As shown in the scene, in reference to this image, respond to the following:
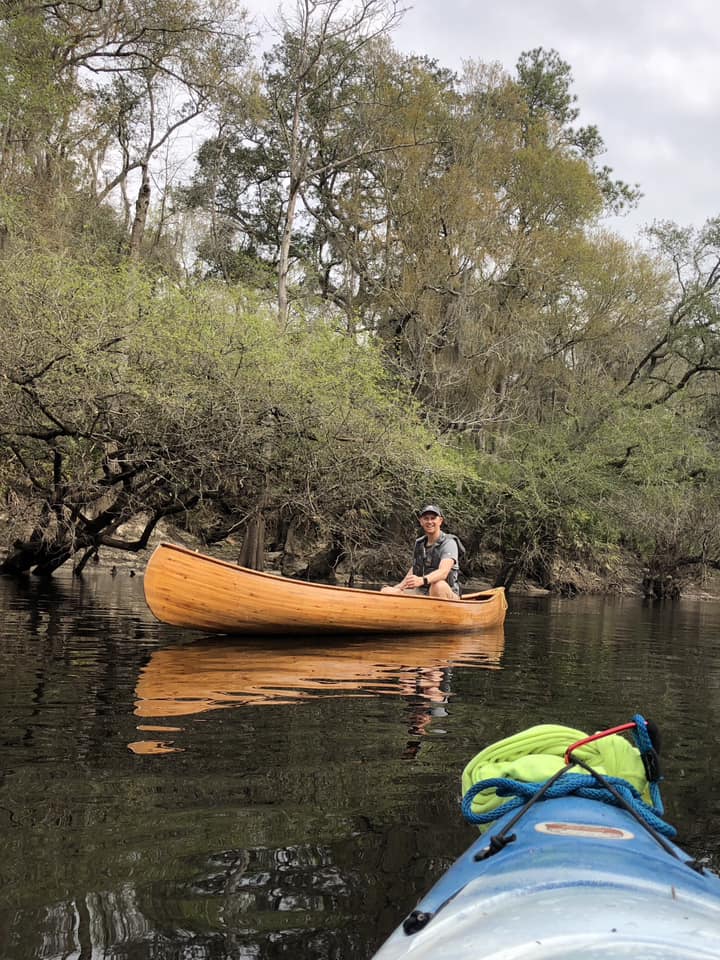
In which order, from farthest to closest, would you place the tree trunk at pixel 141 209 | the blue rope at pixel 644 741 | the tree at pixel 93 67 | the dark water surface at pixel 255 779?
1. the tree trunk at pixel 141 209
2. the tree at pixel 93 67
3. the blue rope at pixel 644 741
4. the dark water surface at pixel 255 779

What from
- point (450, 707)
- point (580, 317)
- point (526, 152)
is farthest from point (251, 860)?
point (526, 152)

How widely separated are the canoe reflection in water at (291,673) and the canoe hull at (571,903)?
2.58 meters

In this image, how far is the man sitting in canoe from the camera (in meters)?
9.60

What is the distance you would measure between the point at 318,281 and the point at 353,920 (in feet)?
75.6

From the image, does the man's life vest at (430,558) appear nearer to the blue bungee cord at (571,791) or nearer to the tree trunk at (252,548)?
the tree trunk at (252,548)

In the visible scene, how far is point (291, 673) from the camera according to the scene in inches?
271

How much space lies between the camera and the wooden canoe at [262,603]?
8250 mm

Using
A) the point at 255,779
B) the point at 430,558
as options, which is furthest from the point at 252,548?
the point at 255,779

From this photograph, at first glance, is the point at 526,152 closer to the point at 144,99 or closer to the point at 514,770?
the point at 144,99

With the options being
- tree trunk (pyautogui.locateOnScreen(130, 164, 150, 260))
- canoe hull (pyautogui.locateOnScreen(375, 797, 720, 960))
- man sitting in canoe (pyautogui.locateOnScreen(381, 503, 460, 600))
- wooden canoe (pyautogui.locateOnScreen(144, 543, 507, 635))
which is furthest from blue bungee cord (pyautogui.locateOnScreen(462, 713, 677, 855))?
tree trunk (pyautogui.locateOnScreen(130, 164, 150, 260))

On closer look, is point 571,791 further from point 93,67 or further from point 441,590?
point 93,67

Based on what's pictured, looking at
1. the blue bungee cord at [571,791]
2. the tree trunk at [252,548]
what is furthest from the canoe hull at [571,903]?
the tree trunk at [252,548]

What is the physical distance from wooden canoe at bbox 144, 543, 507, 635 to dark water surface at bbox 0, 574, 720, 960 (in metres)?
0.43

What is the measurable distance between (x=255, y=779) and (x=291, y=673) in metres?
3.14
